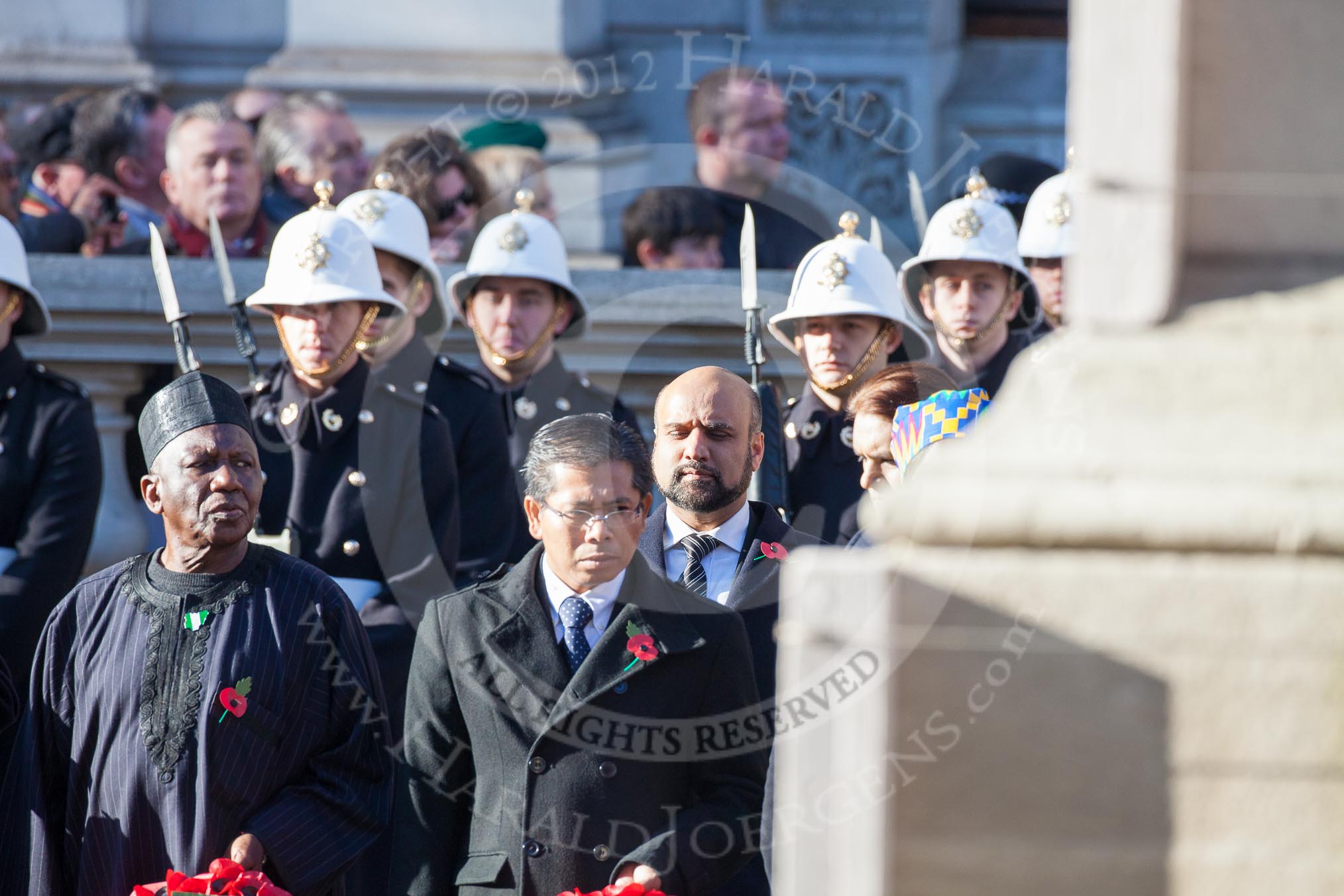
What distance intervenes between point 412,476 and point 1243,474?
12.1ft

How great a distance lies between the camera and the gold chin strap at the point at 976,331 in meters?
6.57

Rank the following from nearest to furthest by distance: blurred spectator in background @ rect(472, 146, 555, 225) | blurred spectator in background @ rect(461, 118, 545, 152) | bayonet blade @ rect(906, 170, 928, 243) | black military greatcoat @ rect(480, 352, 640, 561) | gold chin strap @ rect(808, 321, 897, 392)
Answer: gold chin strap @ rect(808, 321, 897, 392)
black military greatcoat @ rect(480, 352, 640, 561)
blurred spectator in background @ rect(472, 146, 555, 225)
bayonet blade @ rect(906, 170, 928, 243)
blurred spectator in background @ rect(461, 118, 545, 152)

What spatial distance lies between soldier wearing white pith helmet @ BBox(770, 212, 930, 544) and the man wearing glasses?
159 cm

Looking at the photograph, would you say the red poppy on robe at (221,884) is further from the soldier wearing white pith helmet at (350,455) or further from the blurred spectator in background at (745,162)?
the blurred spectator in background at (745,162)

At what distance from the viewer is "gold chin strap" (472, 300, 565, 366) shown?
662cm

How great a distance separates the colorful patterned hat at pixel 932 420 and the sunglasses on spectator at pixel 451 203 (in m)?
2.88

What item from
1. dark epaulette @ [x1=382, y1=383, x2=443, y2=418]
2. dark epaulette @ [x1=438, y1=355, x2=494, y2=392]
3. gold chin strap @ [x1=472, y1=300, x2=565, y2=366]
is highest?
gold chin strap @ [x1=472, y1=300, x2=565, y2=366]

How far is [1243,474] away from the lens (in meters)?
2.36

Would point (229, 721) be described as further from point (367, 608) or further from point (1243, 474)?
point (1243, 474)

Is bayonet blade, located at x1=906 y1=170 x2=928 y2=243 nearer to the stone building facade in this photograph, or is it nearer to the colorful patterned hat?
the stone building facade

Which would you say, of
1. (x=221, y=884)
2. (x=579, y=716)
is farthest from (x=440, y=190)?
(x=221, y=884)

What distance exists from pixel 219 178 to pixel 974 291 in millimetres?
2541

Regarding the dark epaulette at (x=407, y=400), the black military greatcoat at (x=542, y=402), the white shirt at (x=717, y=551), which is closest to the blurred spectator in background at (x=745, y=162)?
the black military greatcoat at (x=542, y=402)

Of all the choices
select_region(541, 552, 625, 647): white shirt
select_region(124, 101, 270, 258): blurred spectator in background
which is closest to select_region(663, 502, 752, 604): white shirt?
select_region(541, 552, 625, 647): white shirt
